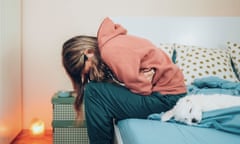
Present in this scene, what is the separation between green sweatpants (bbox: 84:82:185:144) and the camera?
1.25 metres

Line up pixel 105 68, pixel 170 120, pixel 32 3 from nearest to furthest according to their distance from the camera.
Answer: pixel 170 120
pixel 105 68
pixel 32 3

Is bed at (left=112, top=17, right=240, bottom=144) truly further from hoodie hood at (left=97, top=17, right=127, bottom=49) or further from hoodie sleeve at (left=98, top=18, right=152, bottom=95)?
hoodie hood at (left=97, top=17, right=127, bottom=49)

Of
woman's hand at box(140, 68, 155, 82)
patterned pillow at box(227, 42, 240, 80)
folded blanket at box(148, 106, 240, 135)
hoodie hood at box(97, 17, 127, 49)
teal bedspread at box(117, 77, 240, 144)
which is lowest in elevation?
teal bedspread at box(117, 77, 240, 144)

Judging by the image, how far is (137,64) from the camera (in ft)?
4.09

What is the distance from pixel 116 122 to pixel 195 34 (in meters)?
1.24

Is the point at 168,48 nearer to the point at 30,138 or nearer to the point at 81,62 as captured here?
the point at 81,62

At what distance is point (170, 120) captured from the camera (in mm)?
1187

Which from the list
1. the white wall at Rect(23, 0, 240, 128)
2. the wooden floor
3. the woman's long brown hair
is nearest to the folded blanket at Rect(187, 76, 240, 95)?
the woman's long brown hair

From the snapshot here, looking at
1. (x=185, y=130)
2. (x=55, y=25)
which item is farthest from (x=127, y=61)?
(x=55, y=25)

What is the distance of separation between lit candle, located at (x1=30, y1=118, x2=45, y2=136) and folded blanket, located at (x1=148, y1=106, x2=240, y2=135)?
4.16 feet

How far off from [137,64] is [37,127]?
1.19 metres

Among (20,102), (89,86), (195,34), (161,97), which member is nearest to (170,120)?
(161,97)

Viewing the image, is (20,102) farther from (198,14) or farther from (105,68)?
(198,14)

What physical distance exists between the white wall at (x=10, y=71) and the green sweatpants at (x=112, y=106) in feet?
2.50
